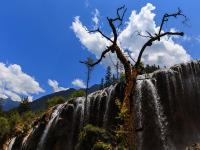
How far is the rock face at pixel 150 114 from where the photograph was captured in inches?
1368

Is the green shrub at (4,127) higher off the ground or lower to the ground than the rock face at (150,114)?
higher

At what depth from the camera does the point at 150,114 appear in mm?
35656

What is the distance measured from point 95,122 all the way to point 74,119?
2841mm

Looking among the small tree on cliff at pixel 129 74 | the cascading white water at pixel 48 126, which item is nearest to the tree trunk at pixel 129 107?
the small tree on cliff at pixel 129 74

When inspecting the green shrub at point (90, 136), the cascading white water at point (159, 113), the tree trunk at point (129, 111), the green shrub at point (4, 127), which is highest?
the green shrub at point (4, 127)

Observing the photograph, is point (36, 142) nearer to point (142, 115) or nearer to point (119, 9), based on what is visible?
point (142, 115)

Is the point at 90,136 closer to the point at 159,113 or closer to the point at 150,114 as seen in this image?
the point at 150,114

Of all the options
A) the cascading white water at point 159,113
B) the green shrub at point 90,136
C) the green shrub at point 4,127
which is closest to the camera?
the cascading white water at point 159,113

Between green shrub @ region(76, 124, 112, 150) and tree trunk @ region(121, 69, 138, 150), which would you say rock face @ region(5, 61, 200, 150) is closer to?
green shrub @ region(76, 124, 112, 150)

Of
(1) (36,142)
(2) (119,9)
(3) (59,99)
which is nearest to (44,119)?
(1) (36,142)

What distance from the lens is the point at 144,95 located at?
37.2m

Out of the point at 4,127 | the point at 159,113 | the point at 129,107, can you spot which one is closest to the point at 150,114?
the point at 159,113

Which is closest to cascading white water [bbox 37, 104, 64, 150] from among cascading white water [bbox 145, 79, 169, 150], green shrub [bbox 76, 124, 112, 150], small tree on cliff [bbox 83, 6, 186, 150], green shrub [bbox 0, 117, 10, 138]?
green shrub [bbox 76, 124, 112, 150]

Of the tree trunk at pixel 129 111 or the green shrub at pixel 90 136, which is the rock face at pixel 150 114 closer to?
the green shrub at pixel 90 136
